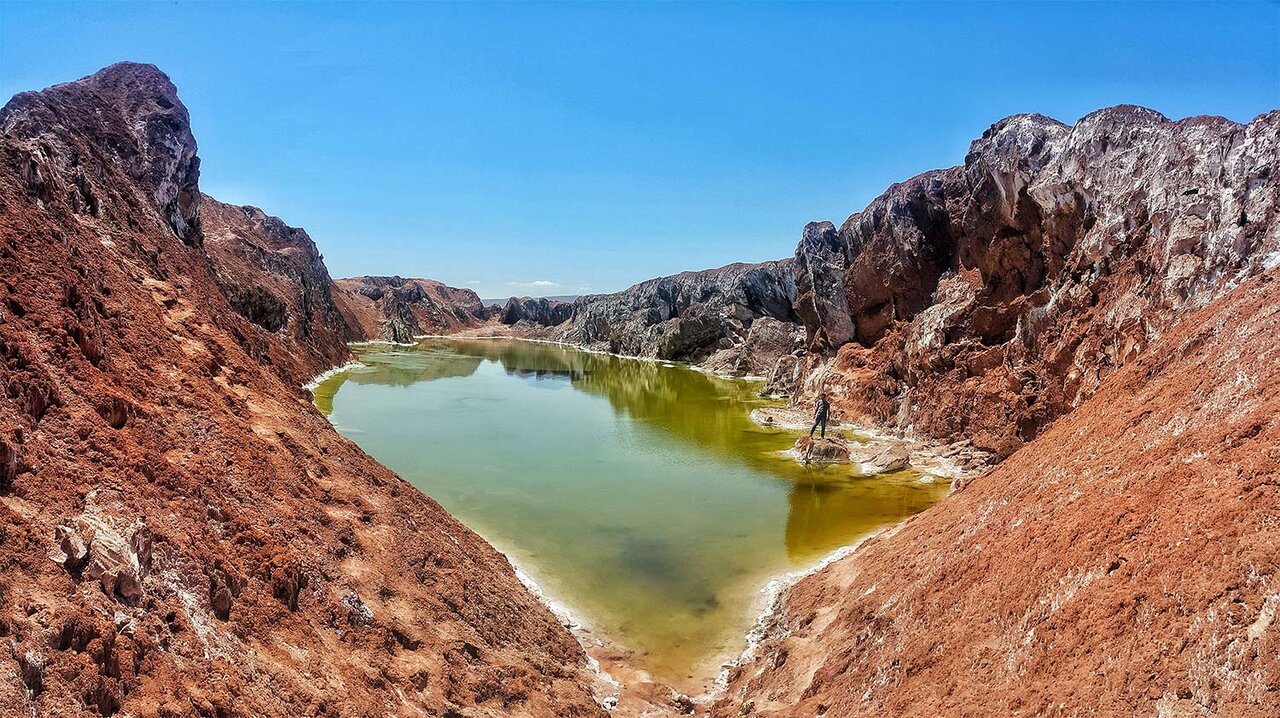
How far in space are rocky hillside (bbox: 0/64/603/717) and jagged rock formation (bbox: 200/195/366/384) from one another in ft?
23.4

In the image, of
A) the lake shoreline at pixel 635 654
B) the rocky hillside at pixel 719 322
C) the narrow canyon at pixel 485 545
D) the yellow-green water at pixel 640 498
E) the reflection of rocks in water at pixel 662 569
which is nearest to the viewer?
the narrow canyon at pixel 485 545

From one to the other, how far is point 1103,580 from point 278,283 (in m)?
82.2

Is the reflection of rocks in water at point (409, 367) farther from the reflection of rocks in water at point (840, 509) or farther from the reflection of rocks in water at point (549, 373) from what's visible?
the reflection of rocks in water at point (840, 509)

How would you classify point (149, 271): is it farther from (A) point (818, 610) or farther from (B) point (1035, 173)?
(B) point (1035, 173)

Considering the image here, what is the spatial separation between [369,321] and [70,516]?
156 meters

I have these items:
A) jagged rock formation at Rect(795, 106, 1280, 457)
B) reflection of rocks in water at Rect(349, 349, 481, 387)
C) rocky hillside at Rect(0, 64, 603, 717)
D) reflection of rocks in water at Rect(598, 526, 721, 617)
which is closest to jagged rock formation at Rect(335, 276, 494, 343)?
reflection of rocks in water at Rect(349, 349, 481, 387)

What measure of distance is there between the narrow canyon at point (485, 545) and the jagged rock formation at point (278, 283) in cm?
861

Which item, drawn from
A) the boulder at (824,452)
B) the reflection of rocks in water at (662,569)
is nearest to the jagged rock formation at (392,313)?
the boulder at (824,452)

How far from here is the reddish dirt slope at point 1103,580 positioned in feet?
21.3

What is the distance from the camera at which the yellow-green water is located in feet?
55.9

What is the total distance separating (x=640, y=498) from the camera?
27297 millimetres

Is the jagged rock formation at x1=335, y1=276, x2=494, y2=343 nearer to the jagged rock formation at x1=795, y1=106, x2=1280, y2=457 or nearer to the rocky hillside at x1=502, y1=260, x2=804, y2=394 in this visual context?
the rocky hillside at x1=502, y1=260, x2=804, y2=394

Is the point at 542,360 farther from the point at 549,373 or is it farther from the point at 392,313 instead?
the point at 392,313

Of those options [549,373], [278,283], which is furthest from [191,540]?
[549,373]
